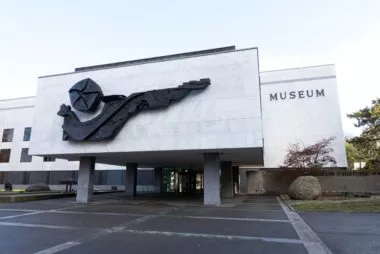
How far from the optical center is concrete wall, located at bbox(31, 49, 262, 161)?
14766mm

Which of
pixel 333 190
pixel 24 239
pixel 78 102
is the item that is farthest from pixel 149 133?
pixel 333 190

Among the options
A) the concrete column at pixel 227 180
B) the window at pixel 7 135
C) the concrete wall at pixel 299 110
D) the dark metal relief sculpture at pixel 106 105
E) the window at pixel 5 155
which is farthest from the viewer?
the window at pixel 7 135

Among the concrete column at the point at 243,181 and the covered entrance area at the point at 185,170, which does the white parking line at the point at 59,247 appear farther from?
the concrete column at the point at 243,181

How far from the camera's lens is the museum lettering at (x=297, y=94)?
29161 mm

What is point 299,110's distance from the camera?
96.1ft

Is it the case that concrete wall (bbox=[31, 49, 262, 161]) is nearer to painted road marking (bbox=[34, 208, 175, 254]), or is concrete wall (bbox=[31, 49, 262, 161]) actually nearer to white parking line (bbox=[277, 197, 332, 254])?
white parking line (bbox=[277, 197, 332, 254])

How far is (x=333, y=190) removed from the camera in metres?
23.7

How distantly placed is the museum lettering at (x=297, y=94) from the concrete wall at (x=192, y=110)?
15.8 meters

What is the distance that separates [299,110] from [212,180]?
16860 mm

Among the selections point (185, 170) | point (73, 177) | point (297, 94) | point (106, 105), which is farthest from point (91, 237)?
point (73, 177)

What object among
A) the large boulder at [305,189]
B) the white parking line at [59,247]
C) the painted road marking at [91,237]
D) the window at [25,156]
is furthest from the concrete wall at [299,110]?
the window at [25,156]

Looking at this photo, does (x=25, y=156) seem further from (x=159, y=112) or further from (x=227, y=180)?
(x=159, y=112)

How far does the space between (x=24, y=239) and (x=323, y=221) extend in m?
9.42

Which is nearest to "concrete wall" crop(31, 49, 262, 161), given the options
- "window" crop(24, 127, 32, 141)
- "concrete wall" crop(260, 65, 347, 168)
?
"concrete wall" crop(260, 65, 347, 168)
